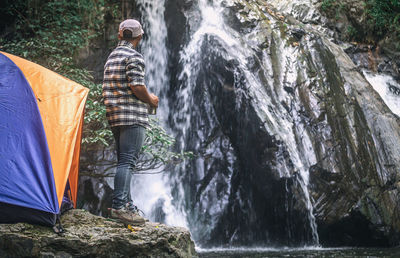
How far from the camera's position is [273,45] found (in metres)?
8.87

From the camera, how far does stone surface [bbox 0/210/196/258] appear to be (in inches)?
110

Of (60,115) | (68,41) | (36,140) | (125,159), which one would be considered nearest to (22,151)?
(36,140)

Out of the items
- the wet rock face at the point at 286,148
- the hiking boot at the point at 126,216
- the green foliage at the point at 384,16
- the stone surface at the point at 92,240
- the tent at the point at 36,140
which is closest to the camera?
the stone surface at the point at 92,240

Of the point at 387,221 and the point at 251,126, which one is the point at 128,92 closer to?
the point at 251,126

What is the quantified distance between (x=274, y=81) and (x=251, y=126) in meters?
1.39

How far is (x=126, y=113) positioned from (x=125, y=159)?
43 centimetres

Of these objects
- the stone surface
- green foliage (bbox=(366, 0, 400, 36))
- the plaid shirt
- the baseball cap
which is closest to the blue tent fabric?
the stone surface

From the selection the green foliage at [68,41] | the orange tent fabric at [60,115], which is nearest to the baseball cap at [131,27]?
the orange tent fabric at [60,115]

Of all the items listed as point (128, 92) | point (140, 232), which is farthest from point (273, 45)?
point (140, 232)

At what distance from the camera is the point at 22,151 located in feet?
10.7

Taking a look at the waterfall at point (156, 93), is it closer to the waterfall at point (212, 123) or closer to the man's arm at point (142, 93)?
the waterfall at point (212, 123)

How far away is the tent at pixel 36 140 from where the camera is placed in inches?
121

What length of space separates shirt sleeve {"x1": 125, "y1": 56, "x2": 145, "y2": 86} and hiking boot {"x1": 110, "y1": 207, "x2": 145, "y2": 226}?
1172 mm

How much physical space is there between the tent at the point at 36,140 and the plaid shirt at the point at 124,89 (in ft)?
1.57
